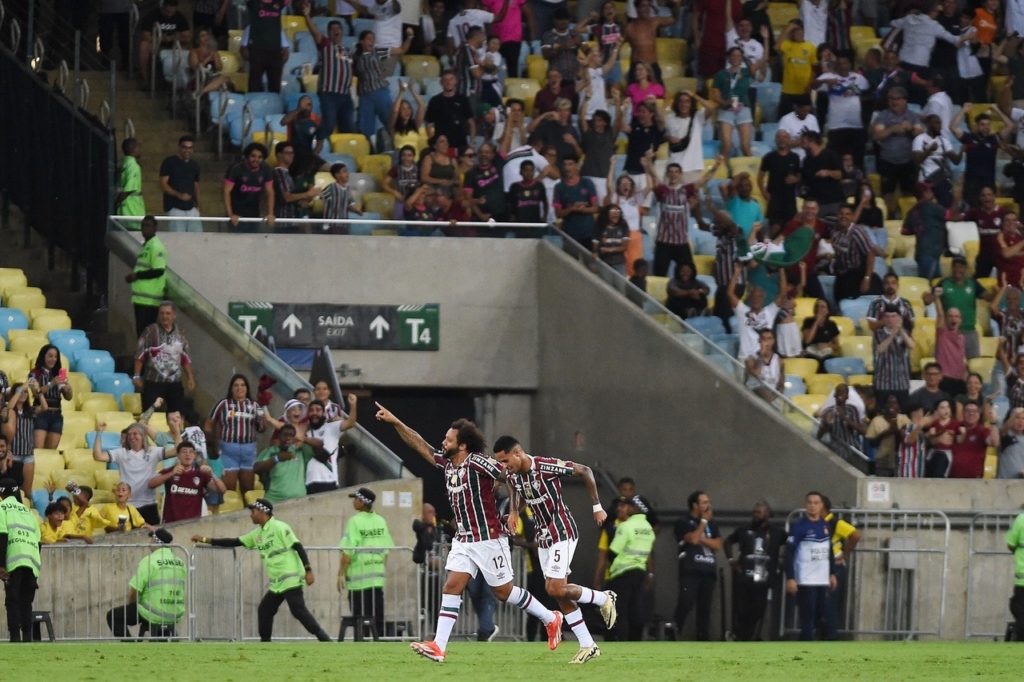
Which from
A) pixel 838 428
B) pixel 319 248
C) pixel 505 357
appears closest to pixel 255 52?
pixel 319 248

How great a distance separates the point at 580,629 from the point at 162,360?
9515 mm

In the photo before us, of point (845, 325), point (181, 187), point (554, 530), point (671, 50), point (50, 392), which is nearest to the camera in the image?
point (554, 530)

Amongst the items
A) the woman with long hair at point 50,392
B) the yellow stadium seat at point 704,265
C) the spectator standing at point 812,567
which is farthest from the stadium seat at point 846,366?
the woman with long hair at point 50,392

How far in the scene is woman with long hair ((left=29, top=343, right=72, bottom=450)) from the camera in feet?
74.2

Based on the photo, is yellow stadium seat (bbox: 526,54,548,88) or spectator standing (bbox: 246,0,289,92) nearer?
spectator standing (bbox: 246,0,289,92)

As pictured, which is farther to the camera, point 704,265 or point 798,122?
point 798,122

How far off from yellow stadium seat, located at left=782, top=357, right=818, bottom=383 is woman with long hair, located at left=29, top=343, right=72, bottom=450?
27.9ft

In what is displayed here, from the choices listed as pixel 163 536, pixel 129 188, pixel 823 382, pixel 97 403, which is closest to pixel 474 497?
pixel 163 536

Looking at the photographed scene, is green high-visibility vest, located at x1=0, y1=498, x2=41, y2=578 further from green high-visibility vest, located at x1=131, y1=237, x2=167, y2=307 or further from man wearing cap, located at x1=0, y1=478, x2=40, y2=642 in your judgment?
green high-visibility vest, located at x1=131, y1=237, x2=167, y2=307

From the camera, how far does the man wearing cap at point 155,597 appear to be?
2069cm

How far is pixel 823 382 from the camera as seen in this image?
2519 cm

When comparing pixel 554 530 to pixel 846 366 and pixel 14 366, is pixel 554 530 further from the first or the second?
pixel 846 366

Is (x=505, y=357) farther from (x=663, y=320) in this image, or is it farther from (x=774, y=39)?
(x=774, y=39)

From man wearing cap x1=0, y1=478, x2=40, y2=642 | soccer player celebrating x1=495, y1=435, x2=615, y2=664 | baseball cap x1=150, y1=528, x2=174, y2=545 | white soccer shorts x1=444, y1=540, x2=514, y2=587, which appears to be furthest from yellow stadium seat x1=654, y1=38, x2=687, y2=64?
white soccer shorts x1=444, y1=540, x2=514, y2=587
